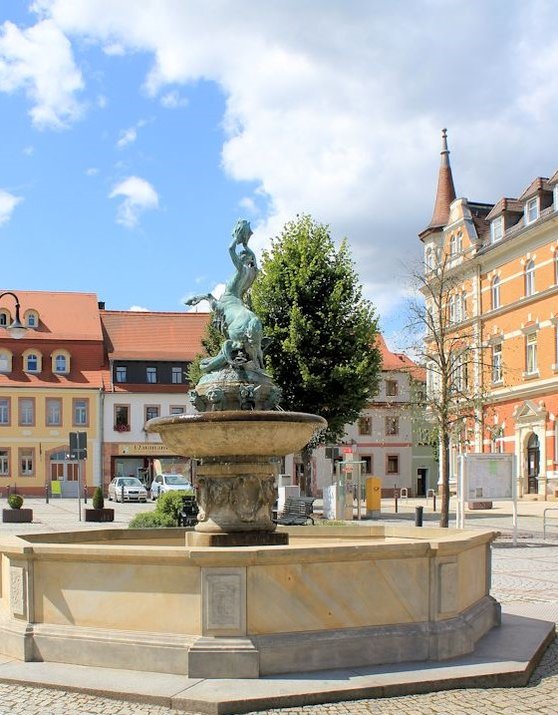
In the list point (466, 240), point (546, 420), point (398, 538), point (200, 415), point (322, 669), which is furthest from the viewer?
point (466, 240)

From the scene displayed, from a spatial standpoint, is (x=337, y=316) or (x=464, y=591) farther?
(x=337, y=316)

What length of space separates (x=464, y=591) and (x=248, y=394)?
3407mm

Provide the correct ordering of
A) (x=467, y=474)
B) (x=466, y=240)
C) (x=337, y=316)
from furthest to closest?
(x=466, y=240)
(x=337, y=316)
(x=467, y=474)

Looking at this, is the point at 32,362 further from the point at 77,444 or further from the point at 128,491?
the point at 77,444

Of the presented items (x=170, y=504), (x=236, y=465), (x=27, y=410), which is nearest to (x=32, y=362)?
(x=27, y=410)

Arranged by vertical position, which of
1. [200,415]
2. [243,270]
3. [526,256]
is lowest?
[200,415]

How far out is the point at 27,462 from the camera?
58562mm

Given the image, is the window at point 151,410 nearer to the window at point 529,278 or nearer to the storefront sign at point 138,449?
the storefront sign at point 138,449

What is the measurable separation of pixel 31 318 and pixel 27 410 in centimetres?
662

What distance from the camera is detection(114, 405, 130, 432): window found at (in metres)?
59.6

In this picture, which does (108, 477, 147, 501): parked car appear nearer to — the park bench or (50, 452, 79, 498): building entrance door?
(50, 452, 79, 498): building entrance door

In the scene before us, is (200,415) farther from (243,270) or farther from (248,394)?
(243,270)

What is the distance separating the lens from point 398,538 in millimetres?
12344

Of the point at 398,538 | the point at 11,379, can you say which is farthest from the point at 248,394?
the point at 11,379
